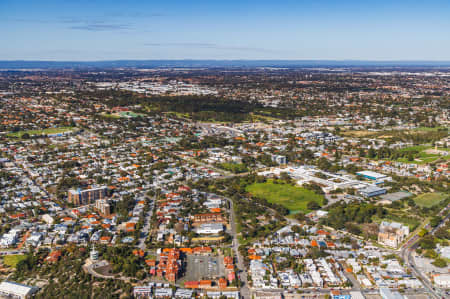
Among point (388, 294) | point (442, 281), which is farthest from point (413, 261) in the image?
Answer: point (388, 294)

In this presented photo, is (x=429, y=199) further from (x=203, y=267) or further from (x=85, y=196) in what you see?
(x=85, y=196)

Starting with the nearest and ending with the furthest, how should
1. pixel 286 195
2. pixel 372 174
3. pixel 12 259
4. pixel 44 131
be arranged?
pixel 12 259 < pixel 286 195 < pixel 372 174 < pixel 44 131

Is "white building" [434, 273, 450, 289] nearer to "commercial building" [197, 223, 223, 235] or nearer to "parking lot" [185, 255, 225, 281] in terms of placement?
"parking lot" [185, 255, 225, 281]

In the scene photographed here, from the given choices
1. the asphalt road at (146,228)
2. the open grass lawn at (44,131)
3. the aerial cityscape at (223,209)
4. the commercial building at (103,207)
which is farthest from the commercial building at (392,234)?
the open grass lawn at (44,131)

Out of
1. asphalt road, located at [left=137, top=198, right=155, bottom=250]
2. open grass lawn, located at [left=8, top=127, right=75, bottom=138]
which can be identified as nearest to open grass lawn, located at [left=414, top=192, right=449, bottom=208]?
asphalt road, located at [left=137, top=198, right=155, bottom=250]

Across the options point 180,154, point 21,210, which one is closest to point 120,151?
point 180,154

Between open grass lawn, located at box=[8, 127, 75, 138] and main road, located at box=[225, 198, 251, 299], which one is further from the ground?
open grass lawn, located at box=[8, 127, 75, 138]
